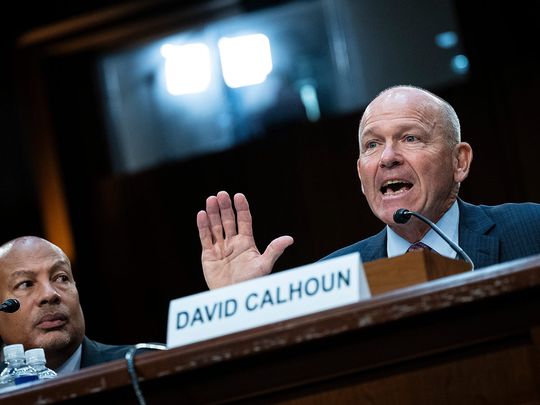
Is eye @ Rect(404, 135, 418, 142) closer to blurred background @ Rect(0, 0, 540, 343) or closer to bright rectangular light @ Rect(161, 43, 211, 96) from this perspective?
blurred background @ Rect(0, 0, 540, 343)

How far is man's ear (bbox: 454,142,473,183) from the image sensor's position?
2.62 metres

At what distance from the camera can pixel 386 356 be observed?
4.57 feet

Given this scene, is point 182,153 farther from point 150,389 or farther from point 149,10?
point 150,389

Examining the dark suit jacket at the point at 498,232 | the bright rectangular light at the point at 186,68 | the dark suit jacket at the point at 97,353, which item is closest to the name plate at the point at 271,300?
the dark suit jacket at the point at 498,232

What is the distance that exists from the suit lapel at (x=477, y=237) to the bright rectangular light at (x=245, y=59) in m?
2.74

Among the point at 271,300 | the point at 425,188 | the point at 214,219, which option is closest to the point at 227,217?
the point at 214,219

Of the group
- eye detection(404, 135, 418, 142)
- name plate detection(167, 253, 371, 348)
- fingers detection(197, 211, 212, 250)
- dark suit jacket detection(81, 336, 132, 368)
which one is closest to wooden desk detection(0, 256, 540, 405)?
name plate detection(167, 253, 371, 348)

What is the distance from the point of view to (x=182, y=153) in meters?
5.35

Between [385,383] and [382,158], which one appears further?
[382,158]

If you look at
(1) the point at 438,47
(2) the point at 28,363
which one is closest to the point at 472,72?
(1) the point at 438,47

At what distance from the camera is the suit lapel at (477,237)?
7.62 feet

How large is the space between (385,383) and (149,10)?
4.21 meters

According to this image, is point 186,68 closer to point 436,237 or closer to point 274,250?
point 436,237

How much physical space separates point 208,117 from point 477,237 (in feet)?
10.1
